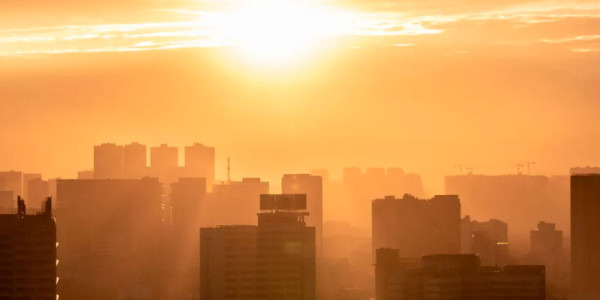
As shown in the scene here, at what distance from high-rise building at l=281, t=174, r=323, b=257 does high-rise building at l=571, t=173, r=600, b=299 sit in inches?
1438

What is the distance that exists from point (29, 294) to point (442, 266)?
64.9 feet

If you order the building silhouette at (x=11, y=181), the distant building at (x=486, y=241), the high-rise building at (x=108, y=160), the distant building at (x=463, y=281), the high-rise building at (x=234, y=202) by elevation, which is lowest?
the distant building at (x=463, y=281)

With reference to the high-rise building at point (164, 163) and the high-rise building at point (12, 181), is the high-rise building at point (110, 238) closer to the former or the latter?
the high-rise building at point (12, 181)

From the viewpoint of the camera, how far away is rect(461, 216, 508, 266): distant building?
10143 centimetres

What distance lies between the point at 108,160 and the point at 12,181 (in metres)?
9.78

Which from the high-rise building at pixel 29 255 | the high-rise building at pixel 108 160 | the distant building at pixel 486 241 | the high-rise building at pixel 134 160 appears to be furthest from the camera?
the high-rise building at pixel 134 160

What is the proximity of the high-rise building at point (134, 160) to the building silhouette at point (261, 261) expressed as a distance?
6849 centimetres

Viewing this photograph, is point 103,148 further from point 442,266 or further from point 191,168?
point 442,266

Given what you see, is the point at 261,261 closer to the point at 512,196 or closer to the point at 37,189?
the point at 37,189

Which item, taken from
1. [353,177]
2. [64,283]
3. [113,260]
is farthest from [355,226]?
[64,283]

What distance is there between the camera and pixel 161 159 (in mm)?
165375

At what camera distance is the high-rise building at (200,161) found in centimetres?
16438

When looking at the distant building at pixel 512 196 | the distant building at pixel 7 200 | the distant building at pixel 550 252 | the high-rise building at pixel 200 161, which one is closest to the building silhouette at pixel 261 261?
the distant building at pixel 550 252

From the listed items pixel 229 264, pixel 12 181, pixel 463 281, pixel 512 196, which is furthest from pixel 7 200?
pixel 463 281
